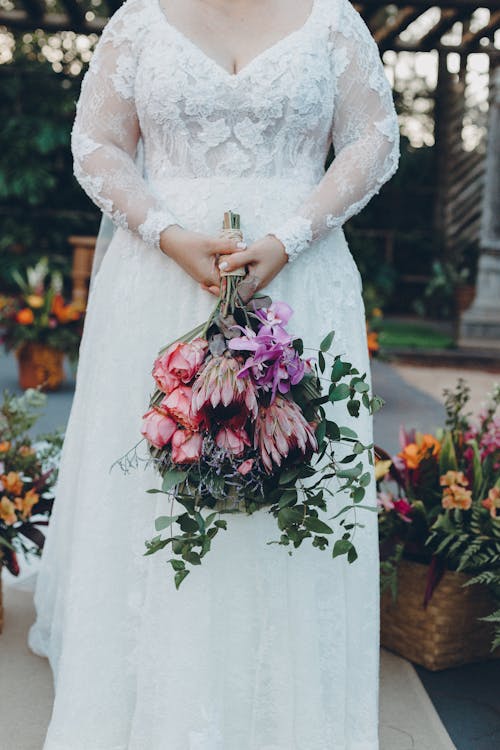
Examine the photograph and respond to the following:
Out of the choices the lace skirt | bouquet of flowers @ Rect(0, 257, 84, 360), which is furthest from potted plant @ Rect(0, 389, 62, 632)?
bouquet of flowers @ Rect(0, 257, 84, 360)

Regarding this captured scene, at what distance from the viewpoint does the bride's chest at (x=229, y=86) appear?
2082 mm

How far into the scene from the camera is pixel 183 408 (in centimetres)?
179

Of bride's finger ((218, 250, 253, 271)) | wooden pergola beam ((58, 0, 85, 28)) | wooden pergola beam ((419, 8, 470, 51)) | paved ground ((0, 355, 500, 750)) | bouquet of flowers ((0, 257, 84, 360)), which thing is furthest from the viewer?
wooden pergola beam ((419, 8, 470, 51))

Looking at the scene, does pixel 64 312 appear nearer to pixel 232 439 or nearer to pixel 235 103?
pixel 235 103

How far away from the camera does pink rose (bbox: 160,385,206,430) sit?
177cm

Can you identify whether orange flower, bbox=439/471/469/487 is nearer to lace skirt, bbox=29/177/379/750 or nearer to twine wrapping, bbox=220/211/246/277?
lace skirt, bbox=29/177/379/750

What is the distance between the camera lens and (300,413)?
1.82m

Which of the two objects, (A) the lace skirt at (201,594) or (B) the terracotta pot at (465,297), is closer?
(A) the lace skirt at (201,594)

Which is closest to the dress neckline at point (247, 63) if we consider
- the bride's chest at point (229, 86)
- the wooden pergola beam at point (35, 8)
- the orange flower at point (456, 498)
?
the bride's chest at point (229, 86)

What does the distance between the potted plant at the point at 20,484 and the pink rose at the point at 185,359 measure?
3.89 feet

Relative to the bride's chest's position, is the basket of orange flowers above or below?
below

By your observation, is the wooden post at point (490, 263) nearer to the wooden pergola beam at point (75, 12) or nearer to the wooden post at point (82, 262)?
the wooden post at point (82, 262)

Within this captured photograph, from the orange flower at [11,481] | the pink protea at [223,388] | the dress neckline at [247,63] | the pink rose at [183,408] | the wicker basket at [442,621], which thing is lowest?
the wicker basket at [442,621]

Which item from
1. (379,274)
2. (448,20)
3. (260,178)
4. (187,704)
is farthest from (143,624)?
(379,274)
